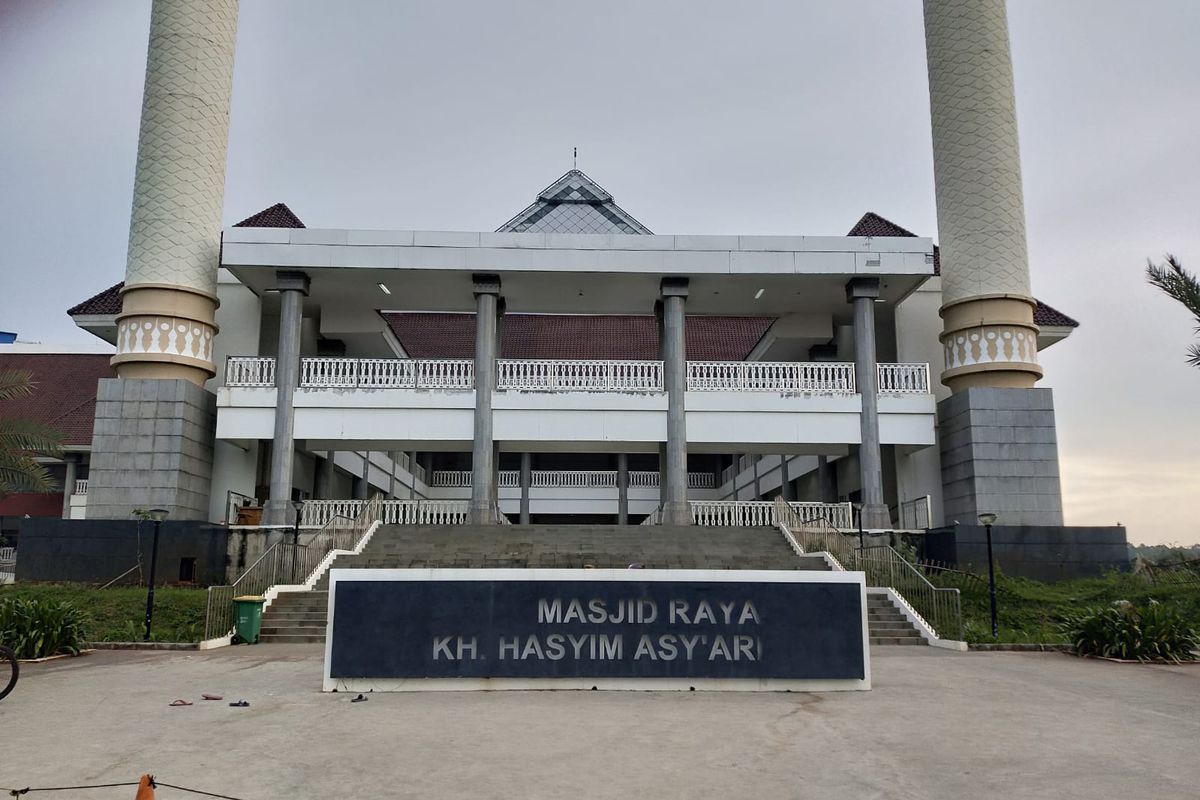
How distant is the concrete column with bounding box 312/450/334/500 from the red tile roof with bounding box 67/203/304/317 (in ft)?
22.9

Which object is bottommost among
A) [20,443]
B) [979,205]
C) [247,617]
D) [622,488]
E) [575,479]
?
[247,617]

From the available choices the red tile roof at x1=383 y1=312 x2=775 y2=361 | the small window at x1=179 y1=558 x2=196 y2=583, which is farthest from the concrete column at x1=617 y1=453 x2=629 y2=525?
the small window at x1=179 y1=558 x2=196 y2=583

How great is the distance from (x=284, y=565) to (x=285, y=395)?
20.3 feet

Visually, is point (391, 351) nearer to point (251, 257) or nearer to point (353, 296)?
point (353, 296)

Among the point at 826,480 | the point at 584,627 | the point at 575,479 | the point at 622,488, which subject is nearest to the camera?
the point at 584,627

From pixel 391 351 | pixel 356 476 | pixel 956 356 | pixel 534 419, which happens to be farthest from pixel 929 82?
pixel 356 476

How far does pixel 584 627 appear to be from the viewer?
9.85m

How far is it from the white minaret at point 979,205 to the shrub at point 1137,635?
33.5 ft

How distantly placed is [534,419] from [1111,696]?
1579cm

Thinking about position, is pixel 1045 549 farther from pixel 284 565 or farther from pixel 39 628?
pixel 39 628

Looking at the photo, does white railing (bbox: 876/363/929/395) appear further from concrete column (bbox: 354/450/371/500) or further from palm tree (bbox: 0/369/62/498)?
palm tree (bbox: 0/369/62/498)

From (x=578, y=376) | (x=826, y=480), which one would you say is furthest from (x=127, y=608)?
(x=826, y=480)

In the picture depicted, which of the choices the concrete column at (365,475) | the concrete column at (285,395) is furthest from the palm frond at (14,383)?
the concrete column at (365,475)

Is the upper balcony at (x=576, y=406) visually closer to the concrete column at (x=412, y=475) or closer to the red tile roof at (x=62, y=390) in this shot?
the concrete column at (x=412, y=475)
